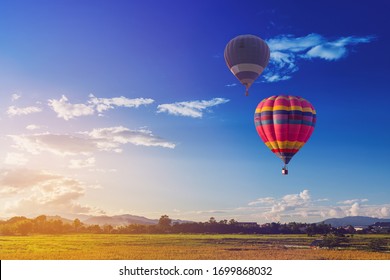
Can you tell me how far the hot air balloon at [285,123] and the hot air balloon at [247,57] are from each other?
11.6 ft

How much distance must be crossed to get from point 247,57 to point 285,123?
7.66 metres

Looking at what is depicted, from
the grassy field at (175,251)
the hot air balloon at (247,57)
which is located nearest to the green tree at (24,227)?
the grassy field at (175,251)

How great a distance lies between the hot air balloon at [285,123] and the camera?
142ft

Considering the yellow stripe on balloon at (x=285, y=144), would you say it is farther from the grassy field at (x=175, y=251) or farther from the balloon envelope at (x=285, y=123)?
the grassy field at (x=175, y=251)

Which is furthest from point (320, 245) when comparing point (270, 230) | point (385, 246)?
point (270, 230)

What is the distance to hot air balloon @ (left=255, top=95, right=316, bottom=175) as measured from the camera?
142 feet

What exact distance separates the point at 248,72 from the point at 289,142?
792cm

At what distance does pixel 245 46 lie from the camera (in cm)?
4659

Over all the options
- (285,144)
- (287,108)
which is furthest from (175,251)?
(287,108)

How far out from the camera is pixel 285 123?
43.2 metres

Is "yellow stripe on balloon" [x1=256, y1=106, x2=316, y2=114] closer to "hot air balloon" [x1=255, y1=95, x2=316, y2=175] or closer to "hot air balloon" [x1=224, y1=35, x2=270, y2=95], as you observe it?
"hot air balloon" [x1=255, y1=95, x2=316, y2=175]

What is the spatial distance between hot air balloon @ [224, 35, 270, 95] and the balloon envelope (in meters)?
3.48

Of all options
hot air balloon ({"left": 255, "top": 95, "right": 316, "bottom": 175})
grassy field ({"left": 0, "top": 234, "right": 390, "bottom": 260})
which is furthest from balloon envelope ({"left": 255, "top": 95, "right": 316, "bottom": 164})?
grassy field ({"left": 0, "top": 234, "right": 390, "bottom": 260})
